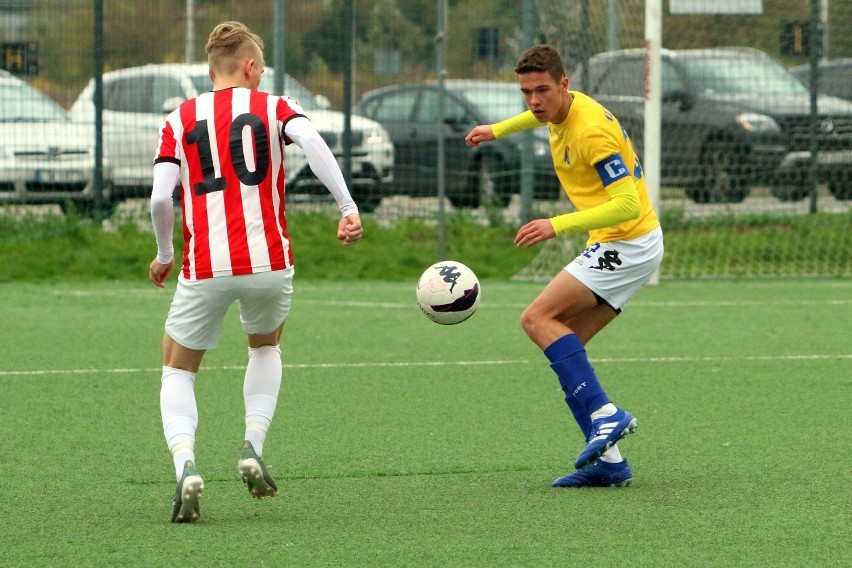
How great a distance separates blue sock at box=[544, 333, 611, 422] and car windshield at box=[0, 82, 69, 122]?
9.42 meters

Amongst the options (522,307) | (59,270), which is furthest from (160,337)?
(59,270)

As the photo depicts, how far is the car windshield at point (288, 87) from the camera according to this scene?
47.1 feet

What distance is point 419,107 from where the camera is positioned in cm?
1470

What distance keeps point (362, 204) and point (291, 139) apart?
963 cm

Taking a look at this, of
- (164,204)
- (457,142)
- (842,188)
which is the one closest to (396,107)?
(457,142)

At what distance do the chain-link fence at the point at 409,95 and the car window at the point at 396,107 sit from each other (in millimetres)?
21

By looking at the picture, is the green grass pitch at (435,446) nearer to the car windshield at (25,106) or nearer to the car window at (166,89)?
the car windshield at (25,106)

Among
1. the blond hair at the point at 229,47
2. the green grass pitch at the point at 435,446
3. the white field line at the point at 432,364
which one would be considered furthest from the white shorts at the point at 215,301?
the white field line at the point at 432,364

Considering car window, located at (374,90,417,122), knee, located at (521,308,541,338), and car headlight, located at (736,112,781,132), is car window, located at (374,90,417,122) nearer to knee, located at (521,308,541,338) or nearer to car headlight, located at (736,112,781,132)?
car headlight, located at (736,112,781,132)

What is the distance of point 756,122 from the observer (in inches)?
560

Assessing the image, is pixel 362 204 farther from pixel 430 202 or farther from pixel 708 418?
pixel 708 418

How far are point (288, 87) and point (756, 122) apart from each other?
4399 millimetres

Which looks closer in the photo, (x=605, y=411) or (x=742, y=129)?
(x=605, y=411)

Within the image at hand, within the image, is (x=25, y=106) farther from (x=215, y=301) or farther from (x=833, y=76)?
(x=215, y=301)
